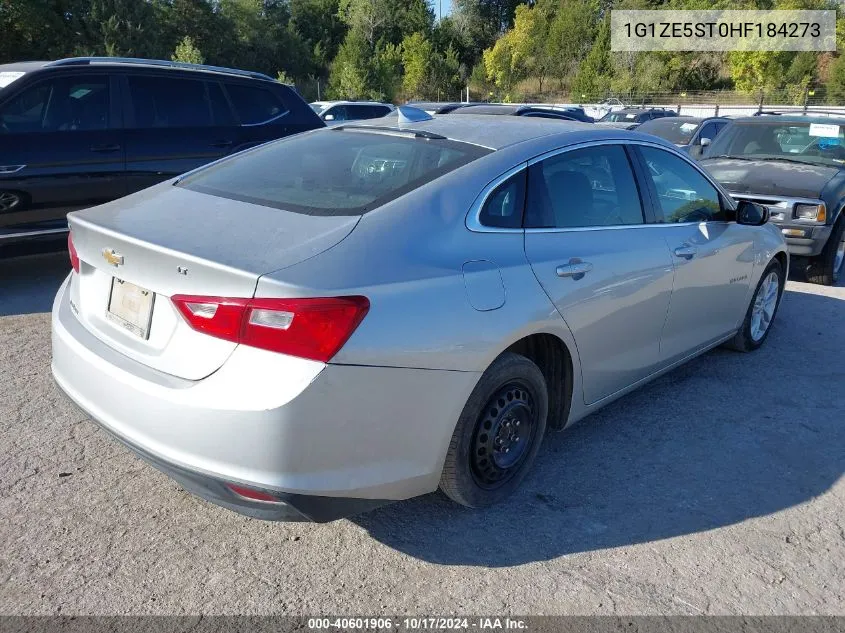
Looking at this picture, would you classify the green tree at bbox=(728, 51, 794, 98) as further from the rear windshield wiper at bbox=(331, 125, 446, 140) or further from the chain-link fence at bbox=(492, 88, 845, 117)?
the rear windshield wiper at bbox=(331, 125, 446, 140)

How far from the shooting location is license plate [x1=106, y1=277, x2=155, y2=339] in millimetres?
2652

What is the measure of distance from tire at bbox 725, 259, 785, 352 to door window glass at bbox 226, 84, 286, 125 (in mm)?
5053

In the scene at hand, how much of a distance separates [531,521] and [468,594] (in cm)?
59

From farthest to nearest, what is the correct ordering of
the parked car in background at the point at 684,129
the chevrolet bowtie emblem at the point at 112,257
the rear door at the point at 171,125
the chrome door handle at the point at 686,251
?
the parked car in background at the point at 684,129 → the rear door at the point at 171,125 → the chrome door handle at the point at 686,251 → the chevrolet bowtie emblem at the point at 112,257

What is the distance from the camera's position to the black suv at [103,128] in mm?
5914

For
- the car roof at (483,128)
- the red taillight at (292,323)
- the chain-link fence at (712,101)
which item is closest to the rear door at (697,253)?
the car roof at (483,128)

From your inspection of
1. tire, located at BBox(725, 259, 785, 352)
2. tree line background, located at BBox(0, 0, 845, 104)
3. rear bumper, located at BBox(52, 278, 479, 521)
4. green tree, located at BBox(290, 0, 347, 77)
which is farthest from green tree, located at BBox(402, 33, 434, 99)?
rear bumper, located at BBox(52, 278, 479, 521)

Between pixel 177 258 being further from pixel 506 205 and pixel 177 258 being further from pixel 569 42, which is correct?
pixel 569 42

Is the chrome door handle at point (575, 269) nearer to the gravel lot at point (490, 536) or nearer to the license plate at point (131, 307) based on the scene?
the gravel lot at point (490, 536)

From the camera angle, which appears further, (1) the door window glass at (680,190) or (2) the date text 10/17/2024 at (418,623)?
(1) the door window glass at (680,190)

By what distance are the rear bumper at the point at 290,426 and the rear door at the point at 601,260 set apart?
0.82 m

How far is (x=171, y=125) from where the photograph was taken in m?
6.88

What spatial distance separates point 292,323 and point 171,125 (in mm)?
5272

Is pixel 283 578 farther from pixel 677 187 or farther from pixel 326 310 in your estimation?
pixel 677 187
